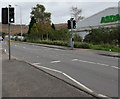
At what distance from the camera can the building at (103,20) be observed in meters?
39.5

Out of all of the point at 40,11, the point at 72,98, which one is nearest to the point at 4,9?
the point at 72,98

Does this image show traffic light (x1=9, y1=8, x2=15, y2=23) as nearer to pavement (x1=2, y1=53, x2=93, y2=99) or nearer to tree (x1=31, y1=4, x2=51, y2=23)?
pavement (x1=2, y1=53, x2=93, y2=99)

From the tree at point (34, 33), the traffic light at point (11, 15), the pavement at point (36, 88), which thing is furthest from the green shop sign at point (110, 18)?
the pavement at point (36, 88)

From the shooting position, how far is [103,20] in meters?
43.5

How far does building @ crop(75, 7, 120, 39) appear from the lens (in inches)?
1556

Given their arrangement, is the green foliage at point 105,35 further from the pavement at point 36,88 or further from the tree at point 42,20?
the tree at point 42,20

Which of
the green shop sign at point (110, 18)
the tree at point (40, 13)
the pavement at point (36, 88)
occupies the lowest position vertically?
the pavement at point (36, 88)

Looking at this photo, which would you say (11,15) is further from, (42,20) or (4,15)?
(42,20)

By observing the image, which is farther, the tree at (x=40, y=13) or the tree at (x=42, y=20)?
the tree at (x=40, y=13)

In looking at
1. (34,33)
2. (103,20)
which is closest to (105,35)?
(103,20)

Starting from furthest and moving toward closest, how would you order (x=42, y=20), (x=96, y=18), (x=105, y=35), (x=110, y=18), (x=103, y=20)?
(x=42, y=20) < (x=96, y=18) < (x=103, y=20) < (x=110, y=18) < (x=105, y=35)

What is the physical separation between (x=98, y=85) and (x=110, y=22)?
35.6 m

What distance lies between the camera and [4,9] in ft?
43.9

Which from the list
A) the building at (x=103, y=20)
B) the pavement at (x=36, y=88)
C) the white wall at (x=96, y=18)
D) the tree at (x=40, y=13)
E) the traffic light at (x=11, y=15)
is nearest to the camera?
the pavement at (x=36, y=88)
